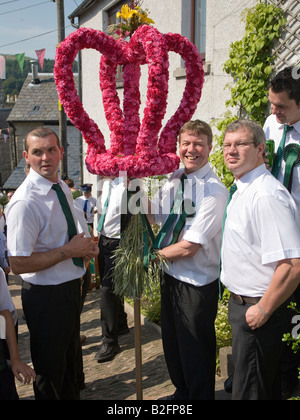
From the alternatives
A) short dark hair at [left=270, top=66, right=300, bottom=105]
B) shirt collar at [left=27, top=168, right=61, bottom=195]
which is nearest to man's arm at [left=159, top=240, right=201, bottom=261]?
shirt collar at [left=27, top=168, right=61, bottom=195]

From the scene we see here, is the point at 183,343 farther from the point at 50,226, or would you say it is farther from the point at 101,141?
the point at 101,141

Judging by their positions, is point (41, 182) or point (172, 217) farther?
point (172, 217)

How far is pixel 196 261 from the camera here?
112 inches

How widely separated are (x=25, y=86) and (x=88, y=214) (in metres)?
23.0

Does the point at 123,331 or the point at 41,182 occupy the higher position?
the point at 41,182

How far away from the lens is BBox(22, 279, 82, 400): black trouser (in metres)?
2.79

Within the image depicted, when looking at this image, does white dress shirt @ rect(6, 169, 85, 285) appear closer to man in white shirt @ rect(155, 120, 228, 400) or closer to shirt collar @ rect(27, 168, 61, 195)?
shirt collar @ rect(27, 168, 61, 195)

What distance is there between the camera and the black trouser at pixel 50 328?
9.16 ft

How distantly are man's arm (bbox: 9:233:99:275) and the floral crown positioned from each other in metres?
0.55

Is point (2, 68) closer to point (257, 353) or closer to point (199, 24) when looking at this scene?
point (199, 24)

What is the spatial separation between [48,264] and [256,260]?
1.37 metres

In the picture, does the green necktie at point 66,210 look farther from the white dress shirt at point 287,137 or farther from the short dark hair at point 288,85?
the short dark hair at point 288,85

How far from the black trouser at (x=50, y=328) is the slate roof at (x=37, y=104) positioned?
928 inches

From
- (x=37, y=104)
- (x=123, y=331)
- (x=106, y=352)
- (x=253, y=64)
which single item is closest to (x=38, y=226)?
(x=106, y=352)
